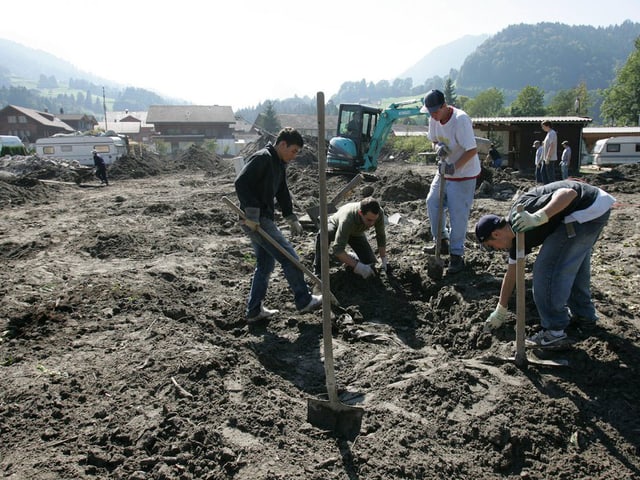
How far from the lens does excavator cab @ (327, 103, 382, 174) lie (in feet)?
56.5

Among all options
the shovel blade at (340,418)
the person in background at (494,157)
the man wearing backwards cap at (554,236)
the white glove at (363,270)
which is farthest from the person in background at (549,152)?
the shovel blade at (340,418)

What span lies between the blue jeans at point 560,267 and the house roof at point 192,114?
66803 millimetres

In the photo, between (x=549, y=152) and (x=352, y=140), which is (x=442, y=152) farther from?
(x=352, y=140)

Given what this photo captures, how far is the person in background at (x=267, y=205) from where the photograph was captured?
4.38 meters

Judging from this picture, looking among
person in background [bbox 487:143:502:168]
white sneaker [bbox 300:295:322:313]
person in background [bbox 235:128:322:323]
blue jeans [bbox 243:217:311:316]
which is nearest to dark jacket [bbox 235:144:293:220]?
person in background [bbox 235:128:322:323]

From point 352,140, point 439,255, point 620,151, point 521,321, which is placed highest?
point 352,140

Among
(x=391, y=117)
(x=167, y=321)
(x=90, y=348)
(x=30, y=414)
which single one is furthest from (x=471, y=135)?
(x=391, y=117)

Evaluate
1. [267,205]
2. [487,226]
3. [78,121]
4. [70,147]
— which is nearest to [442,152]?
[487,226]

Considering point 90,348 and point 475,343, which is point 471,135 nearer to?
point 475,343

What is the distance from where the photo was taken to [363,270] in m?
5.39

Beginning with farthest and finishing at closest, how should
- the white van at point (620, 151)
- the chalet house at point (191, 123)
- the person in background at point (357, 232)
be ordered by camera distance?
the chalet house at point (191, 123) < the white van at point (620, 151) < the person in background at point (357, 232)

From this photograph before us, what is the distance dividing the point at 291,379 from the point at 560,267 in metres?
2.17

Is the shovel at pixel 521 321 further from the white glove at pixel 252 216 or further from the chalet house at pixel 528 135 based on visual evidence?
the chalet house at pixel 528 135

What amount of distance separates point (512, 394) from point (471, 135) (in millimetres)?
2890
